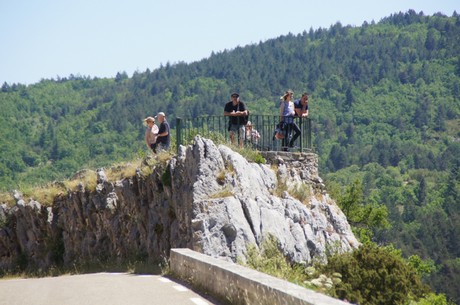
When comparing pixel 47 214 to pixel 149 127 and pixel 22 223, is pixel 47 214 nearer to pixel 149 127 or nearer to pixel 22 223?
pixel 22 223

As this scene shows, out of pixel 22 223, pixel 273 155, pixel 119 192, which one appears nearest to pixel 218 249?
pixel 273 155

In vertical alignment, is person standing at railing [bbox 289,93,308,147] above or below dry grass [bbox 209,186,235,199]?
above

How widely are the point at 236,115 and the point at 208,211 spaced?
5374mm

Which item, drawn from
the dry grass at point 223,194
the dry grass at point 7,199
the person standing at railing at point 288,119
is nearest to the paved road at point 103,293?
the dry grass at point 223,194

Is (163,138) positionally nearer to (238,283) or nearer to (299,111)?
(299,111)

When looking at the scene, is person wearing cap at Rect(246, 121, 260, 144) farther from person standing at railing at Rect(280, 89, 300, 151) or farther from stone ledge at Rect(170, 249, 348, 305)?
stone ledge at Rect(170, 249, 348, 305)

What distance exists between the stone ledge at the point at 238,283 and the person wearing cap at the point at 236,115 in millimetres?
7775

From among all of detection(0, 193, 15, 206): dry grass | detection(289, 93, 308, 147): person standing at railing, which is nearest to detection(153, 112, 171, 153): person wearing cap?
detection(289, 93, 308, 147): person standing at railing

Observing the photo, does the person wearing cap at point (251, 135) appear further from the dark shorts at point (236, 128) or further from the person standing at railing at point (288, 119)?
the person standing at railing at point (288, 119)

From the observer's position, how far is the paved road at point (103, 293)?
11.7 meters

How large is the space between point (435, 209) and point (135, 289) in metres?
150

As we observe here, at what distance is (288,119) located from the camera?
23.2 metres

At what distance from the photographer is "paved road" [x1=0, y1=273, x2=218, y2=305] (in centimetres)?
1168

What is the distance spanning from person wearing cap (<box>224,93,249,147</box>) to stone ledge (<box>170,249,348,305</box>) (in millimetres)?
7775
